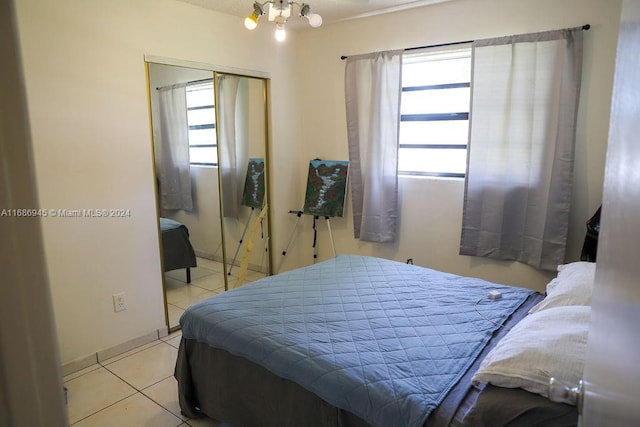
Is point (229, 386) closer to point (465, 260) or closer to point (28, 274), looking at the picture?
point (28, 274)

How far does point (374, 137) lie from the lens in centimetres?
355

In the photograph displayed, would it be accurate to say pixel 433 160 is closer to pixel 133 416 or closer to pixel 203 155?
pixel 203 155

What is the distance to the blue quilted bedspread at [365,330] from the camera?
4.83ft

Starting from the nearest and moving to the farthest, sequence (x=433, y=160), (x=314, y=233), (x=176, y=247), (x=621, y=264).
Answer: (x=621, y=264), (x=176, y=247), (x=433, y=160), (x=314, y=233)

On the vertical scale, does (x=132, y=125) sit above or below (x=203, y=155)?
above

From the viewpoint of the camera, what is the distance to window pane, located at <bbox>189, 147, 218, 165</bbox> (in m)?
3.28

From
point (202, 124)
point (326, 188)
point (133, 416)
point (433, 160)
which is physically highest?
point (202, 124)

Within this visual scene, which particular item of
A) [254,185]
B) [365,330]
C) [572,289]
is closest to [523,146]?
[572,289]

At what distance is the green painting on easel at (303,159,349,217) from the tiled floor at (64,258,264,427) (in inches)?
59.4

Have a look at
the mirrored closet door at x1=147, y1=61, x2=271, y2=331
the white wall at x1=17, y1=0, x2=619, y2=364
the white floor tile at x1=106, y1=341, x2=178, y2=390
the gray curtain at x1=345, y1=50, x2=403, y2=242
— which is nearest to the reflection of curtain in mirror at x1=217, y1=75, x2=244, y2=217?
the mirrored closet door at x1=147, y1=61, x2=271, y2=331

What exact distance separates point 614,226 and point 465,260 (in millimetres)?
2966

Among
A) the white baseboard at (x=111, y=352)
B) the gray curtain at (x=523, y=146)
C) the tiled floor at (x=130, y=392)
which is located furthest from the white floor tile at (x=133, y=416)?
the gray curtain at (x=523, y=146)

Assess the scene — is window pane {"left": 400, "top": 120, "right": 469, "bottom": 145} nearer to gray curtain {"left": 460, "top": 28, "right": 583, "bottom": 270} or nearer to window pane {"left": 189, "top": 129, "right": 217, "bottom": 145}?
gray curtain {"left": 460, "top": 28, "right": 583, "bottom": 270}

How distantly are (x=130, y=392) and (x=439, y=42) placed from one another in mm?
3348
